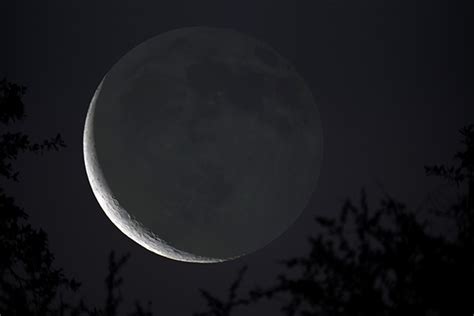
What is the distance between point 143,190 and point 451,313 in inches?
389

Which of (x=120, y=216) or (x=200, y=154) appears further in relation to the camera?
(x=120, y=216)

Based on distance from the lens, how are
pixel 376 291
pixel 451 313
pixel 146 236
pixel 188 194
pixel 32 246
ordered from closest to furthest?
pixel 451 313, pixel 376 291, pixel 32 246, pixel 188 194, pixel 146 236

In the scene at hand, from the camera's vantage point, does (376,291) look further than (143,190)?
No

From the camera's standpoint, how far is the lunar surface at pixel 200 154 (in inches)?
524

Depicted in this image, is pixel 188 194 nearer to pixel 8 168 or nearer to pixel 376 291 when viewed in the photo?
pixel 8 168

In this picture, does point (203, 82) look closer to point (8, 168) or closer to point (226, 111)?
point (226, 111)

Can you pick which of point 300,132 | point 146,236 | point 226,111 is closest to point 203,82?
point 226,111

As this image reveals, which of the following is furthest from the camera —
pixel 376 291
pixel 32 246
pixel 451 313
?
pixel 32 246

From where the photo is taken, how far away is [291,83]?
15.8 metres

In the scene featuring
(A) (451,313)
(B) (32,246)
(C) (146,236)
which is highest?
(C) (146,236)

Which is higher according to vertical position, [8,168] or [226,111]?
[226,111]

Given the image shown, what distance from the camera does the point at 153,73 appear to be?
1446 centimetres

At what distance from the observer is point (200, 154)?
1334cm

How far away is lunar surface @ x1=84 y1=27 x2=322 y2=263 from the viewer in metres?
13.3
